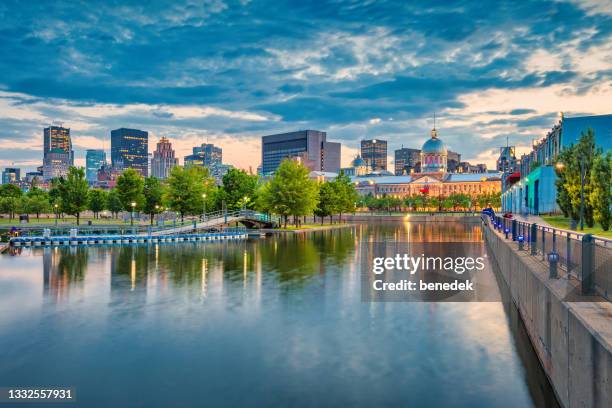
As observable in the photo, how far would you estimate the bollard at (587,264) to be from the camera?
1448cm

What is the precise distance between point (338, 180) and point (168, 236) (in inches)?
2559

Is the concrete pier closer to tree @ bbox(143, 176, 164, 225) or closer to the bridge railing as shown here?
the bridge railing

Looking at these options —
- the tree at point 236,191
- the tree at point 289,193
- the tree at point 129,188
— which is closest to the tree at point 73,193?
the tree at point 129,188

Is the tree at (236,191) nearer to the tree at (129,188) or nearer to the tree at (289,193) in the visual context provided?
the tree at (289,193)

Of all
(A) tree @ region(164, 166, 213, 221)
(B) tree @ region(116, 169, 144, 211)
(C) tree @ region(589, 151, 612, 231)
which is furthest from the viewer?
(B) tree @ region(116, 169, 144, 211)

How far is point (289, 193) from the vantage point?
96250 millimetres

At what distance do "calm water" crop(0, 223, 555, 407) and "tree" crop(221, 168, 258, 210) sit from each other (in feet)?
219

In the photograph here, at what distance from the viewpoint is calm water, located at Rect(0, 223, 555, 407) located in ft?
56.1

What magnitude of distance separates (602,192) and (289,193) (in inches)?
2407

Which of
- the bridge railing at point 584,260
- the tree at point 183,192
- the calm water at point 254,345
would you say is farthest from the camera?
the tree at point 183,192

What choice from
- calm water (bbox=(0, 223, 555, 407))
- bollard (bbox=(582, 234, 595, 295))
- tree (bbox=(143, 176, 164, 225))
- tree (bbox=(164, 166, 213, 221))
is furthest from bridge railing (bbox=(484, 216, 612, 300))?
tree (bbox=(143, 176, 164, 225))

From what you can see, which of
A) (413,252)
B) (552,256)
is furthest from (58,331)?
(413,252)

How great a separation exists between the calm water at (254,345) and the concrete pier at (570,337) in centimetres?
169

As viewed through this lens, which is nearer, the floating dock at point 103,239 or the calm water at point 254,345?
the calm water at point 254,345
